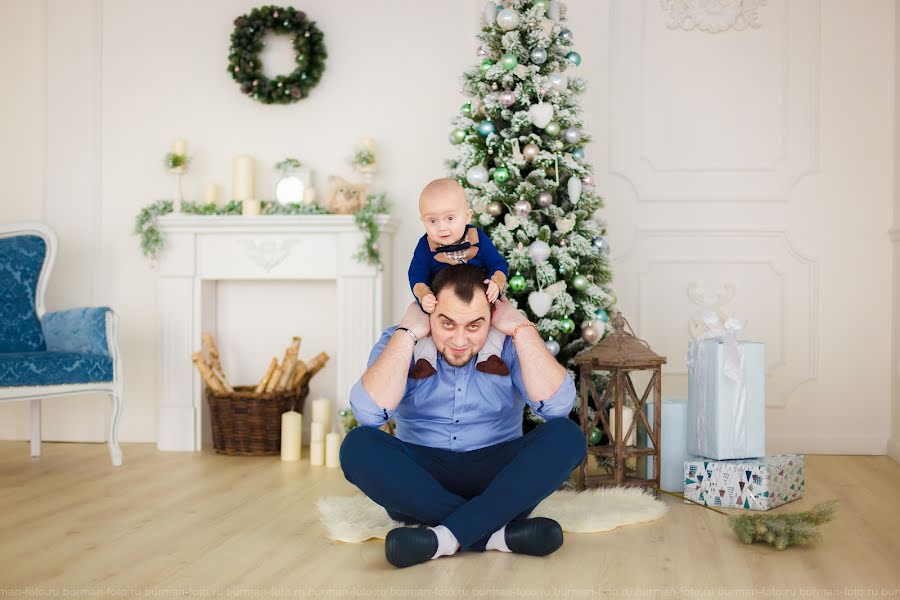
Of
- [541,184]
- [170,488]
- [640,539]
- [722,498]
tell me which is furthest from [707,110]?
[170,488]

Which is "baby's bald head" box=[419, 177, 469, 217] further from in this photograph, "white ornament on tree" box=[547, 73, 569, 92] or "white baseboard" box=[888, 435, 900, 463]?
"white baseboard" box=[888, 435, 900, 463]

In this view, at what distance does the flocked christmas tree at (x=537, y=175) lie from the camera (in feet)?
11.7

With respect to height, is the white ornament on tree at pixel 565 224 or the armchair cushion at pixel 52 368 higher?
the white ornament on tree at pixel 565 224

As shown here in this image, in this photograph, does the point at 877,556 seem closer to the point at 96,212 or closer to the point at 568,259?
the point at 568,259

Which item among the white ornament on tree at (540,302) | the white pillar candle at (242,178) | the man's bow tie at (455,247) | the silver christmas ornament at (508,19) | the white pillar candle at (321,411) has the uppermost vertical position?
the silver christmas ornament at (508,19)

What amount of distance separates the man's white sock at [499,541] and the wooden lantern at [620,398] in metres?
0.90

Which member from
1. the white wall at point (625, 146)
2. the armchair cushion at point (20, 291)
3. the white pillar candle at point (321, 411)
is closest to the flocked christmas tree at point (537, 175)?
the white wall at point (625, 146)

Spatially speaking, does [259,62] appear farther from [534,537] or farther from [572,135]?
[534,537]

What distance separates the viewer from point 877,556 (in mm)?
2502

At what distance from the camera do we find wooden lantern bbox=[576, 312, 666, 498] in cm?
336

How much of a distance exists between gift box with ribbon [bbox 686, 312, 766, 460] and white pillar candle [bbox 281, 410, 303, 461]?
1760mm

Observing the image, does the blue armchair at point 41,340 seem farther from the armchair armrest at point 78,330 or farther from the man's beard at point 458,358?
the man's beard at point 458,358

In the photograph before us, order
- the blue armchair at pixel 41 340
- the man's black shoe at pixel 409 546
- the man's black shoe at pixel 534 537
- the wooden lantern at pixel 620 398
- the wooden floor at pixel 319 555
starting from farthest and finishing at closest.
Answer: the blue armchair at pixel 41 340, the wooden lantern at pixel 620 398, the man's black shoe at pixel 534 537, the man's black shoe at pixel 409 546, the wooden floor at pixel 319 555

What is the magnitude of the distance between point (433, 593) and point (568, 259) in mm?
1704
